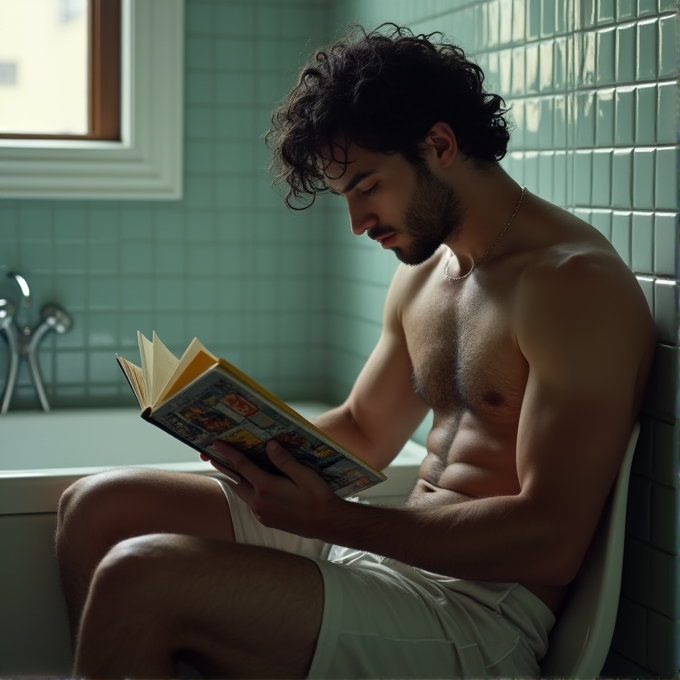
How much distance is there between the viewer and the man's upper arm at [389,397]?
196 centimetres

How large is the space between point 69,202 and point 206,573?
5.70 ft

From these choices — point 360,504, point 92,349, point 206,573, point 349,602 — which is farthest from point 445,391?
point 92,349

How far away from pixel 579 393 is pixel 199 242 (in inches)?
69.6

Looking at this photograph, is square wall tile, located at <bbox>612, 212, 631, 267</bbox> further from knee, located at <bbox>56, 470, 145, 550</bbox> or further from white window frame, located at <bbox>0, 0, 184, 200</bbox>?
white window frame, located at <bbox>0, 0, 184, 200</bbox>

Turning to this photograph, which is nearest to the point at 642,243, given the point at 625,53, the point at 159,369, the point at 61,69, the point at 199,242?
the point at 625,53

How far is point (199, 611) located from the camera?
1.37 metres

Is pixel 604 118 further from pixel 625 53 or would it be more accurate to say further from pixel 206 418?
pixel 206 418

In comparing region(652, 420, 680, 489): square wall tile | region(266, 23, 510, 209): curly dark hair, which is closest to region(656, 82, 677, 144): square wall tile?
region(266, 23, 510, 209): curly dark hair

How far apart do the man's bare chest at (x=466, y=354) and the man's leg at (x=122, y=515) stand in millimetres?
414

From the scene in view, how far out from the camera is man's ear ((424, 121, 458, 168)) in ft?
5.52

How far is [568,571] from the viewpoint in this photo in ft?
4.73

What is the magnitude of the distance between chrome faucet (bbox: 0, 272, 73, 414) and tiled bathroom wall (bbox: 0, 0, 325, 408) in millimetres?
36

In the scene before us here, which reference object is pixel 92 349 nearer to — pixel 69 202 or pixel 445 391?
pixel 69 202

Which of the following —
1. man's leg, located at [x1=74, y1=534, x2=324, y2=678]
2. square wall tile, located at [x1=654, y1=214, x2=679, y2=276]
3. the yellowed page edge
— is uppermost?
square wall tile, located at [x1=654, y1=214, x2=679, y2=276]
